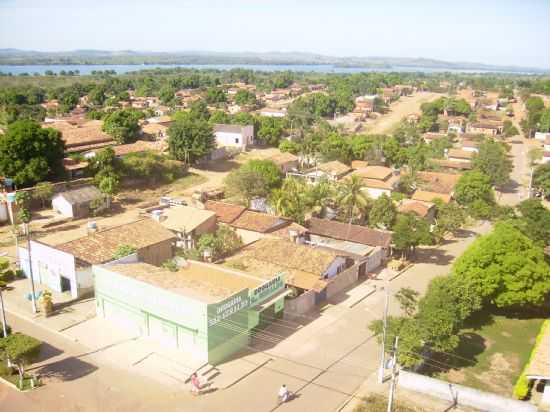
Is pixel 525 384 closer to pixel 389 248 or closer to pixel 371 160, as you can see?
pixel 389 248

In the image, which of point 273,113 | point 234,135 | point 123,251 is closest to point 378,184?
point 234,135

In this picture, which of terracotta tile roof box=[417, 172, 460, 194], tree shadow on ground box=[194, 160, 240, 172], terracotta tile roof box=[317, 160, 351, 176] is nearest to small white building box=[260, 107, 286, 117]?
tree shadow on ground box=[194, 160, 240, 172]

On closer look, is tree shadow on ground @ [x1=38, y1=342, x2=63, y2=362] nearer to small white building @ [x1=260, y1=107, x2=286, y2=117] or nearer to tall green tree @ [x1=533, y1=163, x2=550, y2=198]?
tall green tree @ [x1=533, y1=163, x2=550, y2=198]

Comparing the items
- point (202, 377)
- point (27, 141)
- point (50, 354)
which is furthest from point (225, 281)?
point (27, 141)

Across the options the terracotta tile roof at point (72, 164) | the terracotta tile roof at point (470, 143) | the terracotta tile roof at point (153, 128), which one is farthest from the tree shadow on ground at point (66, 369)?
the terracotta tile roof at point (470, 143)

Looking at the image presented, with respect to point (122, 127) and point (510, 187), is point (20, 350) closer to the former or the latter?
point (122, 127)

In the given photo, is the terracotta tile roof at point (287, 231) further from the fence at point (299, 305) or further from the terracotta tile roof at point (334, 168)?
the terracotta tile roof at point (334, 168)
